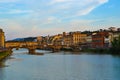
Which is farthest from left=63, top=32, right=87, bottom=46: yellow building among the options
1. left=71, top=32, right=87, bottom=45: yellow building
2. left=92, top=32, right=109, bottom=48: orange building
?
left=92, top=32, right=109, bottom=48: orange building

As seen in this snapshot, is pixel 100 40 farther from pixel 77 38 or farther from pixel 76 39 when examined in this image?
Answer: pixel 76 39

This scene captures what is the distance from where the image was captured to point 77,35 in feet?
419

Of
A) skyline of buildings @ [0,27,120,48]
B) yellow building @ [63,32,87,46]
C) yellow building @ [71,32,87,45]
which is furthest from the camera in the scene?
yellow building @ [71,32,87,45]

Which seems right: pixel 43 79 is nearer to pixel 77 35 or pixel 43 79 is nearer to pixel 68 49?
pixel 68 49

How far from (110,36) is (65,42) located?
43.5 m

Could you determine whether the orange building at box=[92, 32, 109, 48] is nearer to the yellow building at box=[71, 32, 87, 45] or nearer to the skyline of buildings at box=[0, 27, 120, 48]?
the skyline of buildings at box=[0, 27, 120, 48]

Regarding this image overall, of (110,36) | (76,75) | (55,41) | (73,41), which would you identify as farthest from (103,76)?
(55,41)

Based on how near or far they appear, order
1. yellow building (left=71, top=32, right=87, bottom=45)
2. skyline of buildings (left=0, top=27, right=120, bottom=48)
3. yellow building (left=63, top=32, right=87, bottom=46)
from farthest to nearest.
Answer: yellow building (left=71, top=32, right=87, bottom=45)
yellow building (left=63, top=32, right=87, bottom=46)
skyline of buildings (left=0, top=27, right=120, bottom=48)

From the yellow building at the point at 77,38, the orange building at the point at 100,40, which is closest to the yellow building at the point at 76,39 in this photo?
the yellow building at the point at 77,38

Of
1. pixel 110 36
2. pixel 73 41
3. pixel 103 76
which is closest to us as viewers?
pixel 103 76

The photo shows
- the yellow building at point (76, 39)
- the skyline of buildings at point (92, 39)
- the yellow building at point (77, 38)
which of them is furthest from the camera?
the yellow building at point (77, 38)

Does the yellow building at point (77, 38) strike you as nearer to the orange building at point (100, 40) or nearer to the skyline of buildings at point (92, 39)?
the skyline of buildings at point (92, 39)

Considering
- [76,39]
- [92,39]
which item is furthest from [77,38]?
[92,39]

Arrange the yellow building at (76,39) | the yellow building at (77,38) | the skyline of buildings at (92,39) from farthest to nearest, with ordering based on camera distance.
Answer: the yellow building at (77,38) < the yellow building at (76,39) < the skyline of buildings at (92,39)
